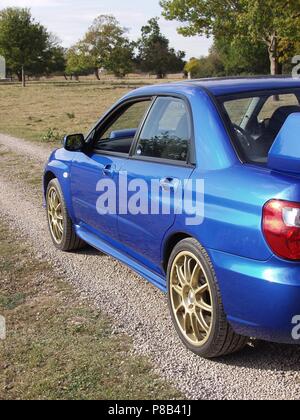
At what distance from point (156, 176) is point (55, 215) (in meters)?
2.35

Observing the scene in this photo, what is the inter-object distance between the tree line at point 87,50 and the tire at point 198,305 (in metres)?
60.3

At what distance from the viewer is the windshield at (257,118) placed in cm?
343

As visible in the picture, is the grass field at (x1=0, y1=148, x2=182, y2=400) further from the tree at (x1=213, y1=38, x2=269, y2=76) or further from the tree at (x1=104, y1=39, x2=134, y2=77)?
the tree at (x1=104, y1=39, x2=134, y2=77)

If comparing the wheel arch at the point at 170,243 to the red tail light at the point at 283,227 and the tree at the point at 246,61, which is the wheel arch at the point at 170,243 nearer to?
the red tail light at the point at 283,227

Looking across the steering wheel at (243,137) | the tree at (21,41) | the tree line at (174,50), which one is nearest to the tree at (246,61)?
the tree line at (174,50)

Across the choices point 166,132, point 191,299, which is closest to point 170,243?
point 191,299

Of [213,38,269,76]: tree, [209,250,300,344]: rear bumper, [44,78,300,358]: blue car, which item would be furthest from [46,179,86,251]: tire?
[213,38,269,76]: tree

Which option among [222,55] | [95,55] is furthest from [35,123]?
[95,55]

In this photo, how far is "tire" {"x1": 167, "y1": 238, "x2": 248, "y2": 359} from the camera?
10.8 feet

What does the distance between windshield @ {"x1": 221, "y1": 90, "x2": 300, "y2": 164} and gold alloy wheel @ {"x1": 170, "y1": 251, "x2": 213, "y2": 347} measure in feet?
2.39

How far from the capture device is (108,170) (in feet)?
14.8

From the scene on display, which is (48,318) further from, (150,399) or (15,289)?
(150,399)

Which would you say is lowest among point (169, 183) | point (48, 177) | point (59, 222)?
point (59, 222)

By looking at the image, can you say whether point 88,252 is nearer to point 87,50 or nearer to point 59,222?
point 59,222
